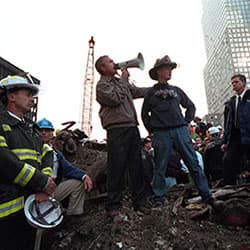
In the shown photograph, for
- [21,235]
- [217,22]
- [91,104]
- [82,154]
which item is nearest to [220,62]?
[217,22]

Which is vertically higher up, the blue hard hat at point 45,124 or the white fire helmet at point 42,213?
the blue hard hat at point 45,124

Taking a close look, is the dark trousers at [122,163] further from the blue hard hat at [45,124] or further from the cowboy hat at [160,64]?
the blue hard hat at [45,124]

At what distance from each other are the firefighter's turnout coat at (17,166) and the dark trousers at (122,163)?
1.36m

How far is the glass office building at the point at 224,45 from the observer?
6731 centimetres

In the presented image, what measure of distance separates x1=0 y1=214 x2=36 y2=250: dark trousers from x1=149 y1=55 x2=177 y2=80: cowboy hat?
2.91 meters

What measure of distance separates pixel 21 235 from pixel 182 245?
5.42 feet

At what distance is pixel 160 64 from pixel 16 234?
9.89ft

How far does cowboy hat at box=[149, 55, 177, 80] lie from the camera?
404cm

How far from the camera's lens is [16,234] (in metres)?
1.90

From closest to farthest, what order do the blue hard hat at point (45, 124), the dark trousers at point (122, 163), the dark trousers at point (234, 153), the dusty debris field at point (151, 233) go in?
the dusty debris field at point (151, 233) < the dark trousers at point (122, 163) < the dark trousers at point (234, 153) < the blue hard hat at point (45, 124)

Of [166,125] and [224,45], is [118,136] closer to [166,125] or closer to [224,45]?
[166,125]

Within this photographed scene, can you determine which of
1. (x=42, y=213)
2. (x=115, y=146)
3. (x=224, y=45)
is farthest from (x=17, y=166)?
(x=224, y=45)

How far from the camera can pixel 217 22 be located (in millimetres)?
78125

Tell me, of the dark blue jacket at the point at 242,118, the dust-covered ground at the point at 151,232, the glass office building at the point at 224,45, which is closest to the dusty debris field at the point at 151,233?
the dust-covered ground at the point at 151,232
